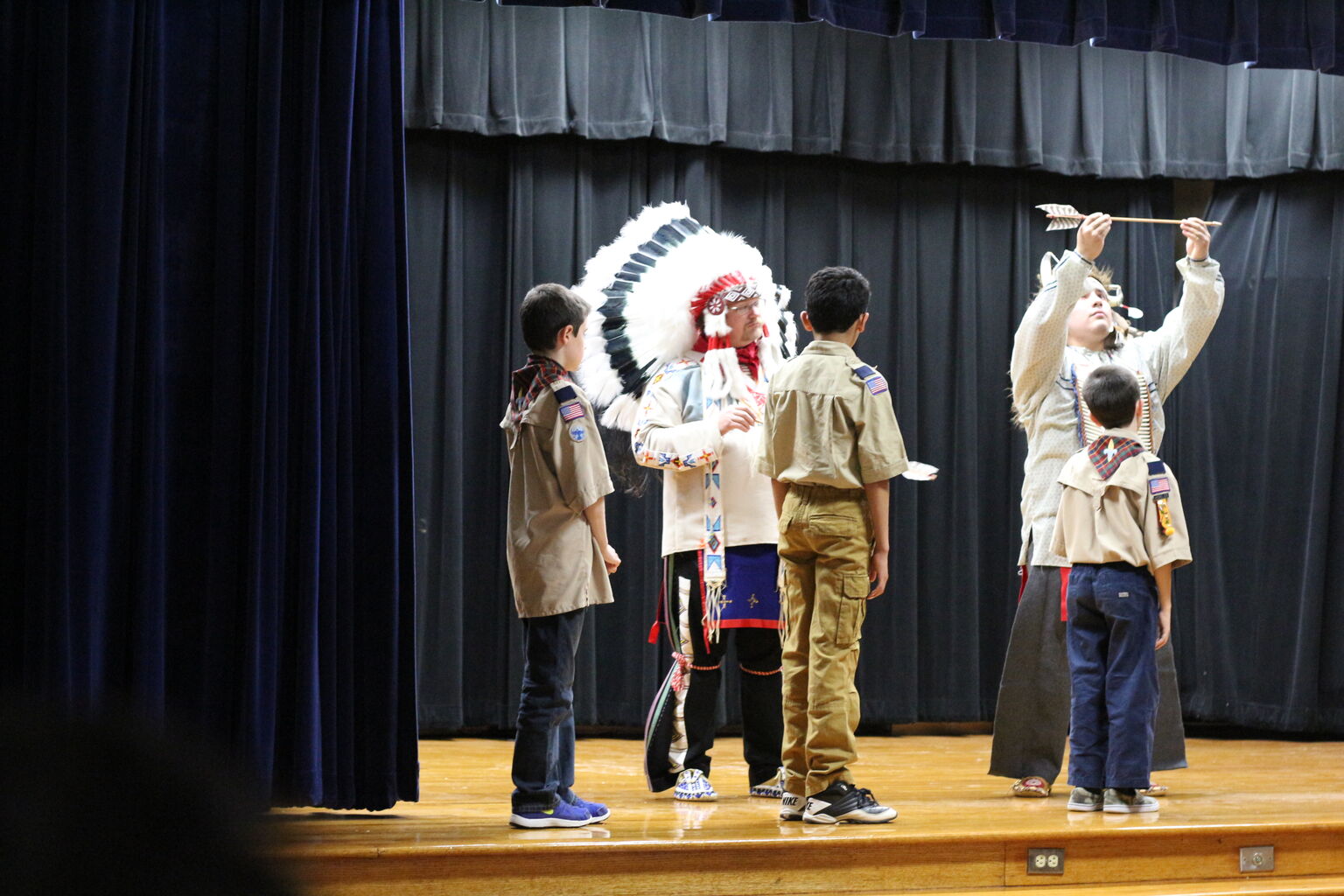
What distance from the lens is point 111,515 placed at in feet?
9.75

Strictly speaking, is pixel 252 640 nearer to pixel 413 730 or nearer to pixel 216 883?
pixel 413 730

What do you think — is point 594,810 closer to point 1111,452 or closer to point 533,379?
point 533,379

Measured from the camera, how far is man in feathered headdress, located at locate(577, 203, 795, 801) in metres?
3.52

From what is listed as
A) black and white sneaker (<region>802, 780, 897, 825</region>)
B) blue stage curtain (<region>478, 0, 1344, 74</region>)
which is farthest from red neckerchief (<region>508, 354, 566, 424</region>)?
black and white sneaker (<region>802, 780, 897, 825</region>)

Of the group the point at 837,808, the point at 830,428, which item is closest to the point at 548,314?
the point at 830,428

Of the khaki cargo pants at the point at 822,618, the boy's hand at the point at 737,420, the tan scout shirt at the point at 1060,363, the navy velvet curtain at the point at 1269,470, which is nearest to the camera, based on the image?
the khaki cargo pants at the point at 822,618

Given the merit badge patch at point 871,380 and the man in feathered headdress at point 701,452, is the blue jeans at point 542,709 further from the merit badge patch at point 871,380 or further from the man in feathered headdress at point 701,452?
the merit badge patch at point 871,380

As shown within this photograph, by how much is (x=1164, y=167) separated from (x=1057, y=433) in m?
2.50

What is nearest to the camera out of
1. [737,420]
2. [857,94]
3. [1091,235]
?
[737,420]

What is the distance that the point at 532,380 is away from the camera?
3.18 meters

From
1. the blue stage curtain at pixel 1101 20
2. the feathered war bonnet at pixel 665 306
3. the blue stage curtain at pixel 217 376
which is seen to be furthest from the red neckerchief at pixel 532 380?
the blue stage curtain at pixel 1101 20

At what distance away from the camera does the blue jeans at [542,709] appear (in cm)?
306

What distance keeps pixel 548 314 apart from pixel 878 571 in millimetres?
989

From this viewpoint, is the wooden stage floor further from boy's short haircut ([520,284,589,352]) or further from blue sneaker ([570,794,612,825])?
boy's short haircut ([520,284,589,352])
